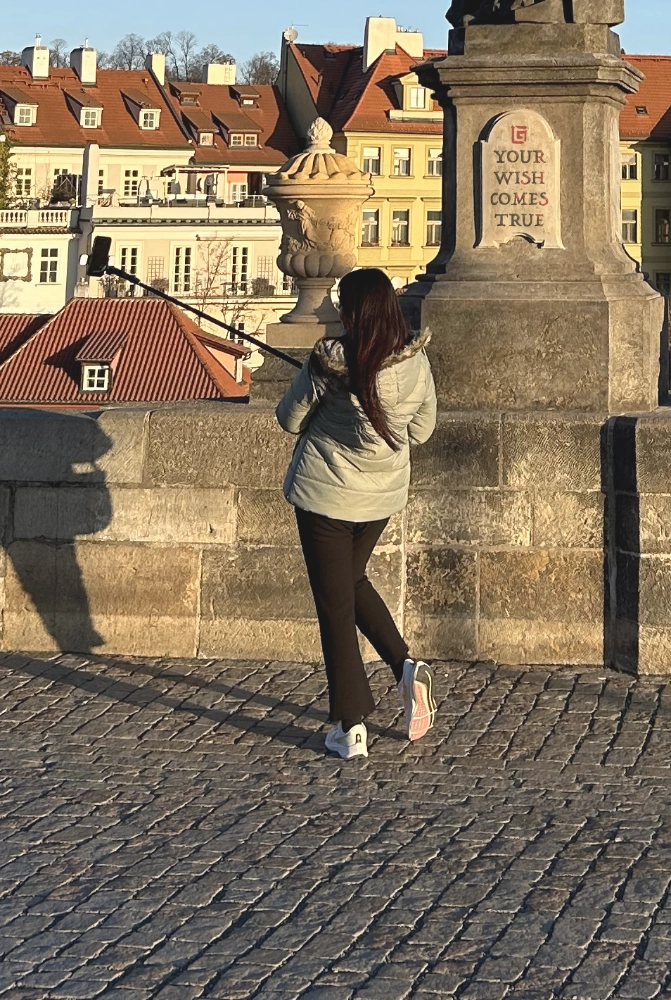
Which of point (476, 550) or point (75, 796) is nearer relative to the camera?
point (75, 796)

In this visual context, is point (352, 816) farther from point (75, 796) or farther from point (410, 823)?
point (75, 796)

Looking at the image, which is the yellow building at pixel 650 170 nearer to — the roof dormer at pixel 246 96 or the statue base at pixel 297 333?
the roof dormer at pixel 246 96

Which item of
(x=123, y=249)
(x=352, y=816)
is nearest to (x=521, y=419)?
(x=352, y=816)

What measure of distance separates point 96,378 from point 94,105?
3341cm

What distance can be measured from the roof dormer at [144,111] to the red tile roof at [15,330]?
27.9 meters

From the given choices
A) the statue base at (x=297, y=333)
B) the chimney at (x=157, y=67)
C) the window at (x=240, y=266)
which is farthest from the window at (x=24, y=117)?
the statue base at (x=297, y=333)

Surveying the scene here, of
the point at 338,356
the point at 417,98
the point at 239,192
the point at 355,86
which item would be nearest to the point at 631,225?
the point at 417,98

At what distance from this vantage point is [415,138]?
228ft

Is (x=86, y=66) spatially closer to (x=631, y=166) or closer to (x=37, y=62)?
(x=37, y=62)

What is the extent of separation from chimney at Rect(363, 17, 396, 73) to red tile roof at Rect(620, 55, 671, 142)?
29.7ft

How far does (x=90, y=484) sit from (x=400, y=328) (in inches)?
82.0

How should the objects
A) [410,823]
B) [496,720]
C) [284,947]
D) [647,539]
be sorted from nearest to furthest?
[284,947], [410,823], [496,720], [647,539]

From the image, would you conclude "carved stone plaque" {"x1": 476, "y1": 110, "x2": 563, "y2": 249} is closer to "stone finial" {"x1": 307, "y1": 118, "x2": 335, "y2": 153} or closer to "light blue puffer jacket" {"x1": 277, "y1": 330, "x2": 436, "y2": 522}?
"light blue puffer jacket" {"x1": 277, "y1": 330, "x2": 436, "y2": 522}

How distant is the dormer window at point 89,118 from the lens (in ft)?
243
